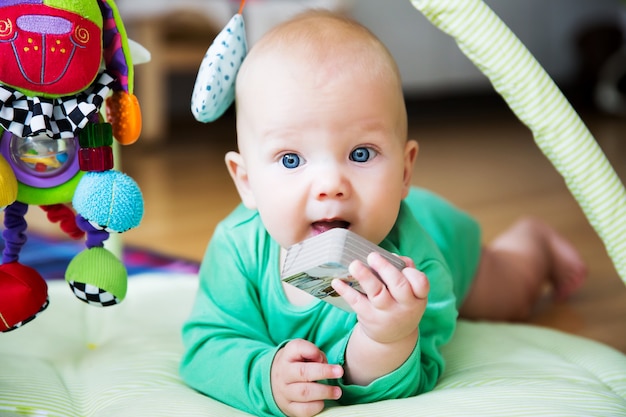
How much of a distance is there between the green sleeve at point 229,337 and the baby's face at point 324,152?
9 cm

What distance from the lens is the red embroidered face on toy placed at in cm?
69

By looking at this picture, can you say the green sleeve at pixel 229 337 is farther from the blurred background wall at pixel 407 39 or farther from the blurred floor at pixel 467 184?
the blurred background wall at pixel 407 39

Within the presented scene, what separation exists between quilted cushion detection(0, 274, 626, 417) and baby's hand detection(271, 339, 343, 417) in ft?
0.06

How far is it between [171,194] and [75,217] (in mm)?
1642

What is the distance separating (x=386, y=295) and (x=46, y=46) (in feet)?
1.19

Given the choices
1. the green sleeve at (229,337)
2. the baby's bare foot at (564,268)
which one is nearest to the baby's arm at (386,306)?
the green sleeve at (229,337)

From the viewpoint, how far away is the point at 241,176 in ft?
2.85

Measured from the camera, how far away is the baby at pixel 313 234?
734 millimetres

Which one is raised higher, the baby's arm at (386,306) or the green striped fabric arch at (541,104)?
the green striped fabric arch at (541,104)

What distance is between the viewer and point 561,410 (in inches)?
27.9

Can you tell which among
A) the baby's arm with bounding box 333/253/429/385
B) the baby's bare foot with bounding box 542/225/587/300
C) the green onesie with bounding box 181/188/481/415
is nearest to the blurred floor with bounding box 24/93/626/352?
the baby's bare foot with bounding box 542/225/587/300

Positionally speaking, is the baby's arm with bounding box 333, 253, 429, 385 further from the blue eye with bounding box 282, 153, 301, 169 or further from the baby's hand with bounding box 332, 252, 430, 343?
the blue eye with bounding box 282, 153, 301, 169

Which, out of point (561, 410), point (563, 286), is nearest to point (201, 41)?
point (563, 286)

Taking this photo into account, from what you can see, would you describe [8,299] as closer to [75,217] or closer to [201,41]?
[75,217]
